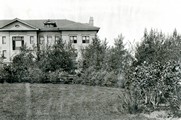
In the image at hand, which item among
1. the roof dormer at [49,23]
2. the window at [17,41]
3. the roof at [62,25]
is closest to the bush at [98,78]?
the roof at [62,25]

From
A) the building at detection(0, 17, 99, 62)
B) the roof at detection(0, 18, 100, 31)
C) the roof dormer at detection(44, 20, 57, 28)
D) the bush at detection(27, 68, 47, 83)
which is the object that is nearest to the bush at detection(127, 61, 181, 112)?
the bush at detection(27, 68, 47, 83)

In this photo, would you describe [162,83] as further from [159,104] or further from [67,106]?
[67,106]

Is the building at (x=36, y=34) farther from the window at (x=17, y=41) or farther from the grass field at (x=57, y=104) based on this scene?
the grass field at (x=57, y=104)

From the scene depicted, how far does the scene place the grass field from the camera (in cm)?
1364

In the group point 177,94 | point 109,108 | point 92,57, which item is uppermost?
point 92,57

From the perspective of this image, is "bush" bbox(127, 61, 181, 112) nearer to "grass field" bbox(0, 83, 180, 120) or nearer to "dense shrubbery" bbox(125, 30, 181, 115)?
"dense shrubbery" bbox(125, 30, 181, 115)

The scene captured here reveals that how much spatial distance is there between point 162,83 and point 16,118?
7167 millimetres

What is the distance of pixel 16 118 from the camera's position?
13.0 metres

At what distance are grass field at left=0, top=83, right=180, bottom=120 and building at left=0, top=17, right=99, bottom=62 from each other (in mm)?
22095

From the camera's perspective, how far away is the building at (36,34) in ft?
143

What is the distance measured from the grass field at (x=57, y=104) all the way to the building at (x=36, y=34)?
2210 cm

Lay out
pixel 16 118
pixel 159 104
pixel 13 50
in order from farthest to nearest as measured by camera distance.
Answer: pixel 13 50 < pixel 159 104 < pixel 16 118

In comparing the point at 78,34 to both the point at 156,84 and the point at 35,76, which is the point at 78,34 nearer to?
the point at 35,76

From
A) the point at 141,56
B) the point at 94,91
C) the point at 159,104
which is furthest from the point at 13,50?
the point at 159,104
